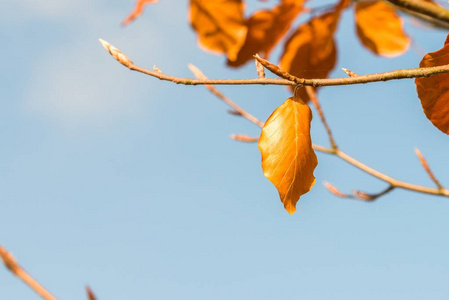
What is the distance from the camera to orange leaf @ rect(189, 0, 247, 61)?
842 millimetres

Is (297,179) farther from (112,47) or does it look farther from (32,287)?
(32,287)

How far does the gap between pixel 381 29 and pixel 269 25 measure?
24 cm

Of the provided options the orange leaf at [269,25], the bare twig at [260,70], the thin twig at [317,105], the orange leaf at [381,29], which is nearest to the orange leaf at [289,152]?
the bare twig at [260,70]

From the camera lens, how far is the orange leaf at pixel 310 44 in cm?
89

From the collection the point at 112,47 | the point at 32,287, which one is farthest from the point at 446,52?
the point at 32,287

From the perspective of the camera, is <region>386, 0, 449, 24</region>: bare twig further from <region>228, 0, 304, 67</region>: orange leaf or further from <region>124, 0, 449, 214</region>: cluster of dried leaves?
A: <region>228, 0, 304, 67</region>: orange leaf

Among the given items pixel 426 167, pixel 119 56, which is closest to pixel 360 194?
pixel 426 167

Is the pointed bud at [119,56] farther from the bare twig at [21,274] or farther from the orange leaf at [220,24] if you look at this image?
the orange leaf at [220,24]

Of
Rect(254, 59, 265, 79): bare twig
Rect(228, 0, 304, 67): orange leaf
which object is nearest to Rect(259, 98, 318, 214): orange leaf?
Rect(254, 59, 265, 79): bare twig

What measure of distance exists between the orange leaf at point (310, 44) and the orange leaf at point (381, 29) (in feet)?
0.25

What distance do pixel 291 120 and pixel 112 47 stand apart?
0.65ft

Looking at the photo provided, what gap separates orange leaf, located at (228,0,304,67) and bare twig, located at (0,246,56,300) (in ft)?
2.27

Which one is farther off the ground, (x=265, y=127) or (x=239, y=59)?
(x=265, y=127)

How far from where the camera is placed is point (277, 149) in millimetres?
491
